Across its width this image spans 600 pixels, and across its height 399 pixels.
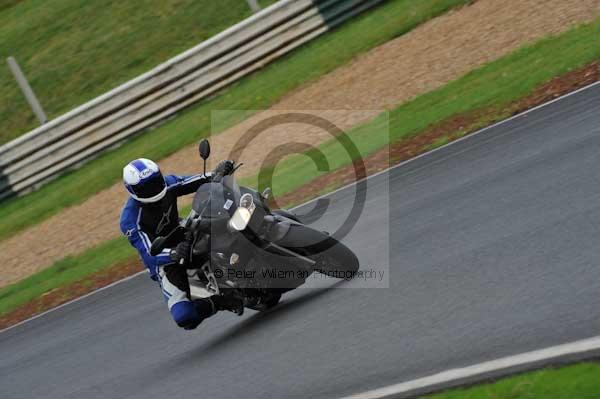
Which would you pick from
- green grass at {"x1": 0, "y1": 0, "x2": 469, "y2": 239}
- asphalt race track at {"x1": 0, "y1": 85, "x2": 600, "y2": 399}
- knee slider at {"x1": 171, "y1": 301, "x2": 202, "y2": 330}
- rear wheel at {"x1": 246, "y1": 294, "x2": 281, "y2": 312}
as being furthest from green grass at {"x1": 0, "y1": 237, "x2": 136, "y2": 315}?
knee slider at {"x1": 171, "y1": 301, "x2": 202, "y2": 330}

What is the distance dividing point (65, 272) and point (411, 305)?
7.90m

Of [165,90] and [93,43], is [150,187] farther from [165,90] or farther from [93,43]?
[93,43]

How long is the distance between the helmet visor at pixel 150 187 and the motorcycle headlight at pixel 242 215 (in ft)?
2.73

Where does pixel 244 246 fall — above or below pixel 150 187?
below

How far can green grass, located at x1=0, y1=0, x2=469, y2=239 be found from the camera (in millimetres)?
17172

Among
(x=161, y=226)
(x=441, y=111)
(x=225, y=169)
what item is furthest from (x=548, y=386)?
(x=441, y=111)

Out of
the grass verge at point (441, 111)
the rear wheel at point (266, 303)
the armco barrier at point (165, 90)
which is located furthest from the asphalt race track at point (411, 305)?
the armco barrier at point (165, 90)

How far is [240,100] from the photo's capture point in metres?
17.7

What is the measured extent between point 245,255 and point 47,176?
473 inches

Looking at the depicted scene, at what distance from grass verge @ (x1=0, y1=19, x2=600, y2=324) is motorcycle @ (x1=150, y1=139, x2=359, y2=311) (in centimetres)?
415

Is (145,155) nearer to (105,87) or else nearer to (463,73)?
(105,87)

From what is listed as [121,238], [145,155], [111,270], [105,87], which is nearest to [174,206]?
[111,270]

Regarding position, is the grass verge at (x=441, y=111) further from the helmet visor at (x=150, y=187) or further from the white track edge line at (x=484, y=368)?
the white track edge line at (x=484, y=368)

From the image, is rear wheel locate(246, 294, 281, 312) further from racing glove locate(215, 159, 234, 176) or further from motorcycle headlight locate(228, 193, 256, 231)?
racing glove locate(215, 159, 234, 176)
